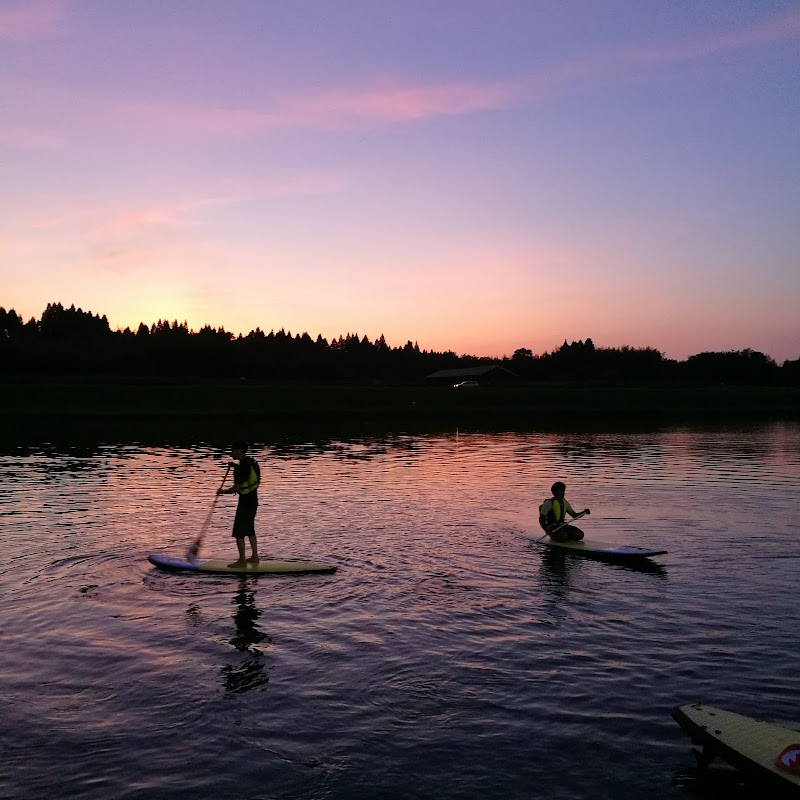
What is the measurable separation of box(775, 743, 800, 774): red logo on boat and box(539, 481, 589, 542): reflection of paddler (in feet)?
39.4

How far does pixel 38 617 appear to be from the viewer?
1377cm

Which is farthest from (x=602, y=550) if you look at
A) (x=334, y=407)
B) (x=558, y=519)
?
(x=334, y=407)

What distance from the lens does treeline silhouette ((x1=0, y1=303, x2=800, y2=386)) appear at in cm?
10669

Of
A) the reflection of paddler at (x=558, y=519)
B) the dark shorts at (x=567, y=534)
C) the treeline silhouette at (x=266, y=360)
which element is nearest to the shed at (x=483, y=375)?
the treeline silhouette at (x=266, y=360)

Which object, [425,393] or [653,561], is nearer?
[653,561]

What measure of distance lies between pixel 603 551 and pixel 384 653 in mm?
8474

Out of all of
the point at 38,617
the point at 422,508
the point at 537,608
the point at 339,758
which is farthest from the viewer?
the point at 422,508

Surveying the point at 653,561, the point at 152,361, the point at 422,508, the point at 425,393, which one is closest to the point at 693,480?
the point at 422,508

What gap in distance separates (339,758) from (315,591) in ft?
23.1

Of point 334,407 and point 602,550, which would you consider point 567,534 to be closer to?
point 602,550

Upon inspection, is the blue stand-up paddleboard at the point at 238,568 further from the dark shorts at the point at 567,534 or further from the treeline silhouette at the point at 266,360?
the treeline silhouette at the point at 266,360

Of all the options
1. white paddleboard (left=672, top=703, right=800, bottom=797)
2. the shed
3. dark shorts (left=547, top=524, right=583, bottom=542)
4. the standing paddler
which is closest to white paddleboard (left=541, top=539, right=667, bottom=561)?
dark shorts (left=547, top=524, right=583, bottom=542)

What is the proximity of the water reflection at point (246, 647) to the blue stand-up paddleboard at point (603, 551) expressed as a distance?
26.2 ft

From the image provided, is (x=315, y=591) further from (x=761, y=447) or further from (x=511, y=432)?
(x=511, y=432)
